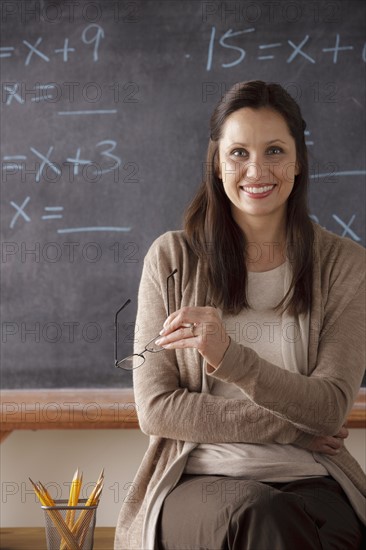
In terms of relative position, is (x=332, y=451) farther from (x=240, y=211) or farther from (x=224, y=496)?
(x=240, y=211)

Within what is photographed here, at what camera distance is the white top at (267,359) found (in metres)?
1.61

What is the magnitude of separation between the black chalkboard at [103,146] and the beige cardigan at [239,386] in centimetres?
54

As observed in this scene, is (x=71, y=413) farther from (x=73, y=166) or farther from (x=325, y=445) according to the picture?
(x=325, y=445)

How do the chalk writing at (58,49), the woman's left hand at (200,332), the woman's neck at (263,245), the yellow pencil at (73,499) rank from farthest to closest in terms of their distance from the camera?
the chalk writing at (58,49) < the yellow pencil at (73,499) < the woman's neck at (263,245) < the woman's left hand at (200,332)

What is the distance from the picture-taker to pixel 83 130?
7.71ft

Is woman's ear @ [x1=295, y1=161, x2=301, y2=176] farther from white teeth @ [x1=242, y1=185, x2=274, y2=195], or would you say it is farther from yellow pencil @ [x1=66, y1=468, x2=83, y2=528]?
yellow pencil @ [x1=66, y1=468, x2=83, y2=528]

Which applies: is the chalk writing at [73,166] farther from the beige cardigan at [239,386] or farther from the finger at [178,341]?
the finger at [178,341]

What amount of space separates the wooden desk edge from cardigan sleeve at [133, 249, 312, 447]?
1.81 feet

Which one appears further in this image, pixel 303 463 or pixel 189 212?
pixel 189 212

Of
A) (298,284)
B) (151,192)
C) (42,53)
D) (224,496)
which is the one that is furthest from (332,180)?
(224,496)

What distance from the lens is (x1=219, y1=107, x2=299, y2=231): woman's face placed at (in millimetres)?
1743

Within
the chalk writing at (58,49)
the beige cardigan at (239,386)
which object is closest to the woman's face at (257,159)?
the beige cardigan at (239,386)

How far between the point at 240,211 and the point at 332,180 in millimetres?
577

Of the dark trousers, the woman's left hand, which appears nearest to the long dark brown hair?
the woman's left hand
